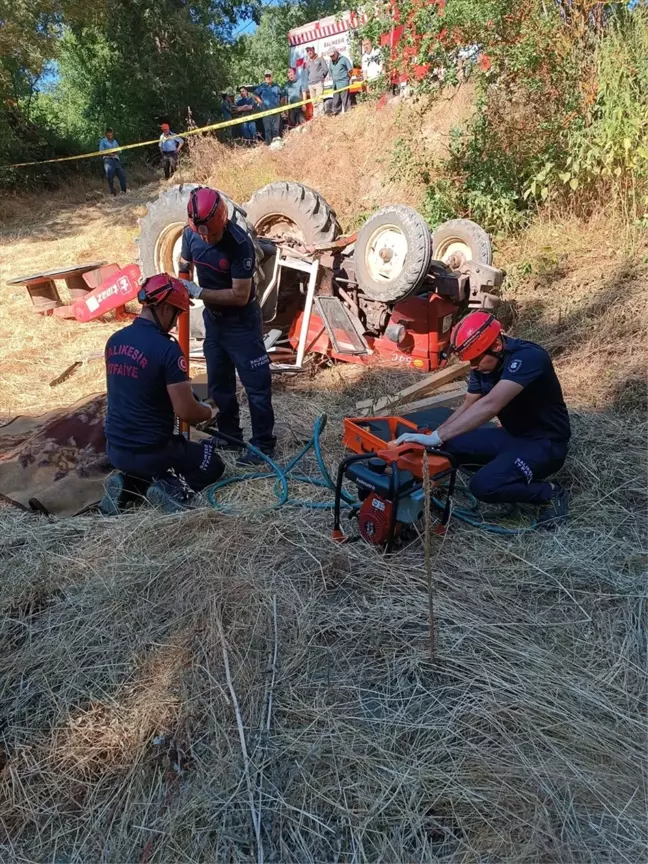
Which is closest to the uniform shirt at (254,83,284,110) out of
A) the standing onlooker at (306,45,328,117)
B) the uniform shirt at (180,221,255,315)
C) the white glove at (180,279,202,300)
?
the standing onlooker at (306,45,328,117)

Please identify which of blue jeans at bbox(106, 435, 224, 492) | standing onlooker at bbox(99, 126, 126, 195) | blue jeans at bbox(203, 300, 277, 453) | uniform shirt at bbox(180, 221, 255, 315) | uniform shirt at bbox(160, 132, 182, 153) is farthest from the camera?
standing onlooker at bbox(99, 126, 126, 195)

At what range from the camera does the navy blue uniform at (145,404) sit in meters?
2.95

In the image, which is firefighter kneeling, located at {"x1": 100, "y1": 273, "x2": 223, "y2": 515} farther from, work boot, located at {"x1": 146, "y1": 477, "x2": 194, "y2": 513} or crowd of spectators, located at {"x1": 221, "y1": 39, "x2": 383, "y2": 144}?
crowd of spectators, located at {"x1": 221, "y1": 39, "x2": 383, "y2": 144}

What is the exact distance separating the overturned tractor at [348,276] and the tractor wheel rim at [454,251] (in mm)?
12

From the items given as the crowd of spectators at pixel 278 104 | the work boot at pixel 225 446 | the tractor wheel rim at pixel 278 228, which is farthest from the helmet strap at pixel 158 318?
the crowd of spectators at pixel 278 104

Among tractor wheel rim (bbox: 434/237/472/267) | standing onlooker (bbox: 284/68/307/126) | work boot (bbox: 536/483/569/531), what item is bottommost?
work boot (bbox: 536/483/569/531)

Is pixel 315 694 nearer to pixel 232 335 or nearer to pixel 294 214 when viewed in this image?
pixel 232 335

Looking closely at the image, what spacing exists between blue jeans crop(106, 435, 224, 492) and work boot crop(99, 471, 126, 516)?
7 cm

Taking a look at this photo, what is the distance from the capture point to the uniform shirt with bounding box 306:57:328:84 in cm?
1481

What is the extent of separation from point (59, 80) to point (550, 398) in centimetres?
2119

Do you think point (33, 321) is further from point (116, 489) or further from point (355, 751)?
point (355, 751)

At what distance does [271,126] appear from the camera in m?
15.1

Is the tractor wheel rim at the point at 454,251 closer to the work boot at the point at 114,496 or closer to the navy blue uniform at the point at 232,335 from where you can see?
the navy blue uniform at the point at 232,335

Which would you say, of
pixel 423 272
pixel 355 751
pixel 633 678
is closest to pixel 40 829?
pixel 355 751
